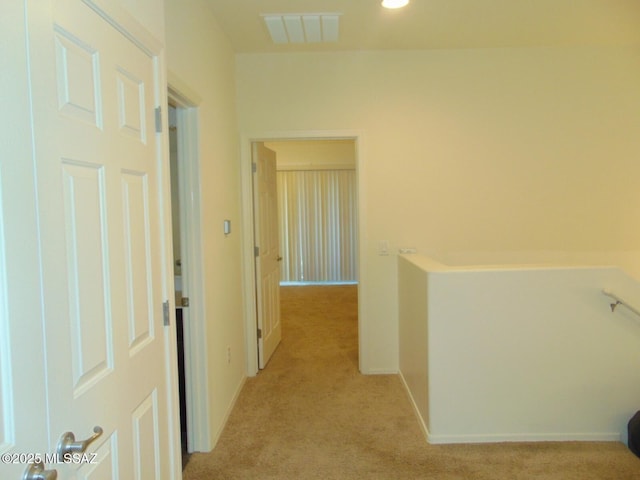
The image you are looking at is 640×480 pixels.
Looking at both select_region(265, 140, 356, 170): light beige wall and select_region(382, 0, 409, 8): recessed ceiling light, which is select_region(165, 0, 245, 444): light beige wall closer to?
select_region(382, 0, 409, 8): recessed ceiling light

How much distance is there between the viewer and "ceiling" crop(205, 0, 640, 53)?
2.82m

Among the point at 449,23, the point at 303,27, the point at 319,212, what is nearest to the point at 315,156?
the point at 319,212

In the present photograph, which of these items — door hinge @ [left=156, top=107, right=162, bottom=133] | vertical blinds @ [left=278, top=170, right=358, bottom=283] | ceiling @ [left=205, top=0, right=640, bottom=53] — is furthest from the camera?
vertical blinds @ [left=278, top=170, right=358, bottom=283]

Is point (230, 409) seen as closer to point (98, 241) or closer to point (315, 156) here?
point (98, 241)

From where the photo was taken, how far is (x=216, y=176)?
9.57ft

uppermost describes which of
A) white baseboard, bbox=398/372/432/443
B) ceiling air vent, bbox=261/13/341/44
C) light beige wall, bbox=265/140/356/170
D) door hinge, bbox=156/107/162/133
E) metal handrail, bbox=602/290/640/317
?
ceiling air vent, bbox=261/13/341/44

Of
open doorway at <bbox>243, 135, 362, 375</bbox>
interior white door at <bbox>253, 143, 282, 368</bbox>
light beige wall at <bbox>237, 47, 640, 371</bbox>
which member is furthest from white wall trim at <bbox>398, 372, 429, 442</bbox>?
open doorway at <bbox>243, 135, 362, 375</bbox>

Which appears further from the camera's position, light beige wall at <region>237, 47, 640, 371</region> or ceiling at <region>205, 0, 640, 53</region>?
light beige wall at <region>237, 47, 640, 371</region>

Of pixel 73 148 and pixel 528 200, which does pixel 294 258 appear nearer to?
pixel 528 200

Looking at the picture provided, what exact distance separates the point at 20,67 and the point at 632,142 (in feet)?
14.0

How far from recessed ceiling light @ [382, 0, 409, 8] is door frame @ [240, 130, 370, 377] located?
1065 mm

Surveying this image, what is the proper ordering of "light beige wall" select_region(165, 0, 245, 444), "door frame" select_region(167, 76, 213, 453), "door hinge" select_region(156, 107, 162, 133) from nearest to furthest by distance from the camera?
1. "door hinge" select_region(156, 107, 162, 133)
2. "light beige wall" select_region(165, 0, 245, 444)
3. "door frame" select_region(167, 76, 213, 453)

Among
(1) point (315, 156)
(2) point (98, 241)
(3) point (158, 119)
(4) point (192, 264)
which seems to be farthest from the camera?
(1) point (315, 156)

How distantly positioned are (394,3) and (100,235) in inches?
93.3
